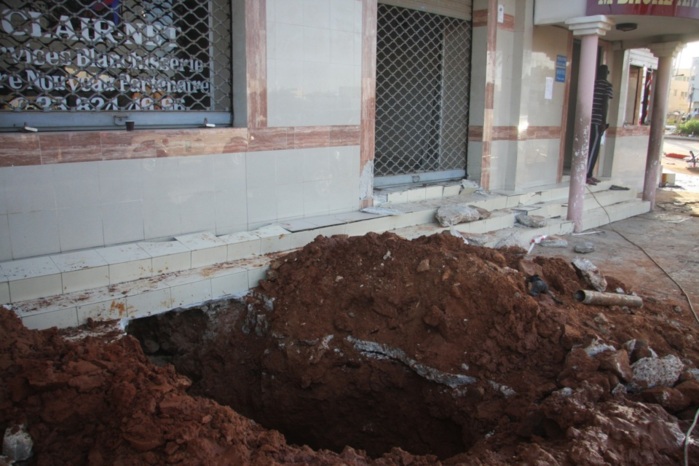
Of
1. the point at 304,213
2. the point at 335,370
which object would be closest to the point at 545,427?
the point at 335,370

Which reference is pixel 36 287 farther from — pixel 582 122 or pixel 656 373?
pixel 582 122

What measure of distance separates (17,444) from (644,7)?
28.1 ft

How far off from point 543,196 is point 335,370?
5.83m

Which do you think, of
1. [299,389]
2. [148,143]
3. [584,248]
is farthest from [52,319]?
[584,248]

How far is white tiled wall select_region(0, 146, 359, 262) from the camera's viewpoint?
4.44 m

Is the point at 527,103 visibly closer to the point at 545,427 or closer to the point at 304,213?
the point at 304,213

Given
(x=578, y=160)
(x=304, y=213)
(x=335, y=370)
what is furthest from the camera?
(x=578, y=160)

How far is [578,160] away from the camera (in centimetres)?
813

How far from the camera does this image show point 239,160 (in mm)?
5602

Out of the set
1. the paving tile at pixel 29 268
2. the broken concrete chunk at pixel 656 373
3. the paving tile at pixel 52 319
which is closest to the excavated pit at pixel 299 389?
the paving tile at pixel 52 319

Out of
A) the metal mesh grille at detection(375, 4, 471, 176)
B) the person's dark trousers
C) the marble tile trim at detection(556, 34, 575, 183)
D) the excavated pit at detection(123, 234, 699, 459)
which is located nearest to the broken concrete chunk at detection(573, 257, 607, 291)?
the excavated pit at detection(123, 234, 699, 459)

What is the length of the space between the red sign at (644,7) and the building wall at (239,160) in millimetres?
3397

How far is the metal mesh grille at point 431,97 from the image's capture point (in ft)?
27.8

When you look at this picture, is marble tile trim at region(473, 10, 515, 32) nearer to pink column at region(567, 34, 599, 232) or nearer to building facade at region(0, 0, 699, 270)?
building facade at region(0, 0, 699, 270)
